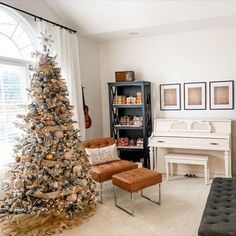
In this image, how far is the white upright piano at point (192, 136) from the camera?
4062 mm

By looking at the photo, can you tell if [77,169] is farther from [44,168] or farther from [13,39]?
[13,39]

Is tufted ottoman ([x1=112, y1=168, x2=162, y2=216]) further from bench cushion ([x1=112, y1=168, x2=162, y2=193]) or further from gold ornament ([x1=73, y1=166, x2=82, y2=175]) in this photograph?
gold ornament ([x1=73, y1=166, x2=82, y2=175])

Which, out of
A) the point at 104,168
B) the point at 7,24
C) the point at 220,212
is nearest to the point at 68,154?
the point at 104,168

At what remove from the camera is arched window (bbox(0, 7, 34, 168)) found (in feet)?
11.3

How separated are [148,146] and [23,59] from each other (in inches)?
97.9

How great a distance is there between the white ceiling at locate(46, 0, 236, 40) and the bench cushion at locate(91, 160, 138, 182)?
2.24m

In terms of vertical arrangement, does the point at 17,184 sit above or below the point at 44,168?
below

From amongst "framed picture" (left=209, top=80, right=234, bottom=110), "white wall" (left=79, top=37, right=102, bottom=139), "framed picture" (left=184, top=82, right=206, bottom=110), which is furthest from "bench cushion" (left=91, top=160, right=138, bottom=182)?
"framed picture" (left=209, top=80, right=234, bottom=110)

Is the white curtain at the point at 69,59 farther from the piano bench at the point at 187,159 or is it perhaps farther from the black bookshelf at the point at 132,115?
the piano bench at the point at 187,159

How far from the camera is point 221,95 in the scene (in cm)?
447

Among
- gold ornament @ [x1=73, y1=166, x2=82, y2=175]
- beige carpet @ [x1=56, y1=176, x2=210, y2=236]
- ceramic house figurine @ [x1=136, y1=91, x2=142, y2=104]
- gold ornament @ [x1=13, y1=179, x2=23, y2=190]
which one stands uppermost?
ceramic house figurine @ [x1=136, y1=91, x2=142, y2=104]

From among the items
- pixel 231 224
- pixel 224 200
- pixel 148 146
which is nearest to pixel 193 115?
pixel 148 146

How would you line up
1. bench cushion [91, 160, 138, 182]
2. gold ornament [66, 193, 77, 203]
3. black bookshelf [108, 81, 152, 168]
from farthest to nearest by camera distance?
black bookshelf [108, 81, 152, 168] → bench cushion [91, 160, 138, 182] → gold ornament [66, 193, 77, 203]

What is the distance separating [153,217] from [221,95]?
98.3 inches
